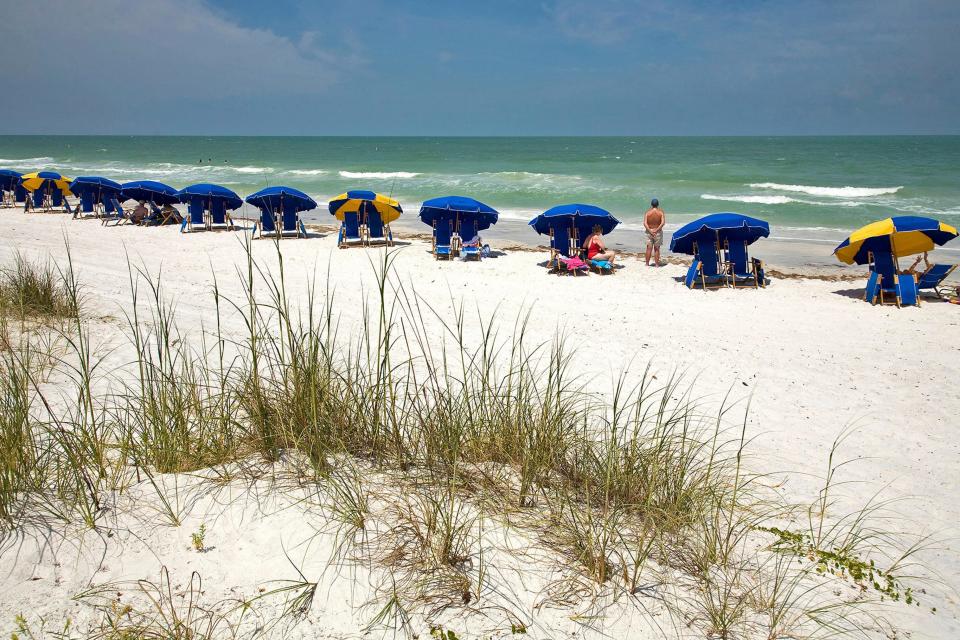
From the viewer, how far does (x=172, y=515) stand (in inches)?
89.4

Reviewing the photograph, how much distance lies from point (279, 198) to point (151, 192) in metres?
4.38

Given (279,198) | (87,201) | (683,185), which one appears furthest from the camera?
(683,185)

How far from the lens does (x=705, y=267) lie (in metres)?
9.88

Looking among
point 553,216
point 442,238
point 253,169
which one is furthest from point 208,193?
point 253,169

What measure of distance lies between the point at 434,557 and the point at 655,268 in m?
9.83

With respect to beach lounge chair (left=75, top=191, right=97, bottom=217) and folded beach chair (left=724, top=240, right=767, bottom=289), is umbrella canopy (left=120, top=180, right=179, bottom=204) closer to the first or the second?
beach lounge chair (left=75, top=191, right=97, bottom=217)

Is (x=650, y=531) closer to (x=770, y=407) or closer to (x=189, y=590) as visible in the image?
(x=189, y=590)

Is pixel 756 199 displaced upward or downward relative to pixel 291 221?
upward

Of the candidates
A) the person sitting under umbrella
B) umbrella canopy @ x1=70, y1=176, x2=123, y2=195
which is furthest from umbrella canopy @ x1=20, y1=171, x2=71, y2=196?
the person sitting under umbrella

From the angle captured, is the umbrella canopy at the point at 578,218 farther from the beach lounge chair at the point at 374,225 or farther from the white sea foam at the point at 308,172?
the white sea foam at the point at 308,172

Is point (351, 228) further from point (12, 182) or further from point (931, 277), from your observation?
point (12, 182)

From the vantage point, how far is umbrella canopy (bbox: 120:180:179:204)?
49.1ft

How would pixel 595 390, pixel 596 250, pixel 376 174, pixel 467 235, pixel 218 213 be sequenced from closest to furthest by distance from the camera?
1. pixel 595 390
2. pixel 596 250
3. pixel 467 235
4. pixel 218 213
5. pixel 376 174

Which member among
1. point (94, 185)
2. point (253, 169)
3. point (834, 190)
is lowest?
point (94, 185)
